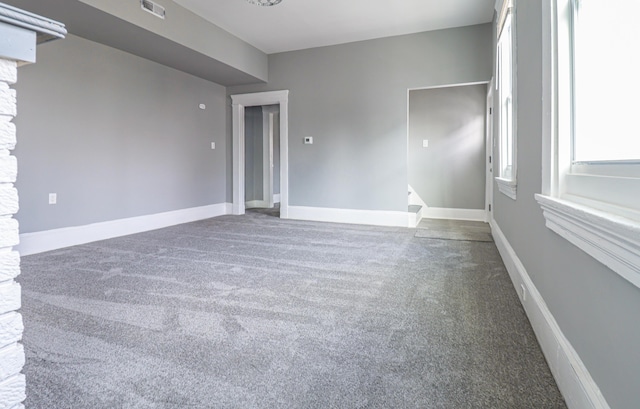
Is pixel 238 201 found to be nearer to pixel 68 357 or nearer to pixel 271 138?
pixel 271 138

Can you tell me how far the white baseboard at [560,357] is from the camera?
A: 985 millimetres

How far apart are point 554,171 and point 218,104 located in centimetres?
555

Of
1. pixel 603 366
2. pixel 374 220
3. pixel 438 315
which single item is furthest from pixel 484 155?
pixel 603 366

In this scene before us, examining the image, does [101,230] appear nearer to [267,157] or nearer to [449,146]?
[267,157]

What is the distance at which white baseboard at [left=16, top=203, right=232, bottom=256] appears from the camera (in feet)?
11.1

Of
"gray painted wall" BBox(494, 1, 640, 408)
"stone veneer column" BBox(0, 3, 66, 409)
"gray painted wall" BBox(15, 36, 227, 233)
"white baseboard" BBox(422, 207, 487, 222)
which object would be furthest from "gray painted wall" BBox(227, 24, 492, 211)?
"stone veneer column" BBox(0, 3, 66, 409)

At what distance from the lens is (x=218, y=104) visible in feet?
19.4

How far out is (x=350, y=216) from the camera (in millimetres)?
5262

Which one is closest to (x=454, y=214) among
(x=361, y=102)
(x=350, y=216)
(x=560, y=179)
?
(x=350, y=216)

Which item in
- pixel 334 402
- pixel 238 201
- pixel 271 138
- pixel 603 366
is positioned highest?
pixel 271 138

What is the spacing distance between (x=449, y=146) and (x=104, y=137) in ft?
16.5

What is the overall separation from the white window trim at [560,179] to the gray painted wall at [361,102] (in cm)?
343

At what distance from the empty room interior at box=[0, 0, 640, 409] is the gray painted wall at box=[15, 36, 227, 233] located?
2 cm

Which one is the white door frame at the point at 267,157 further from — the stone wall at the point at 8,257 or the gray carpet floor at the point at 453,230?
the stone wall at the point at 8,257
